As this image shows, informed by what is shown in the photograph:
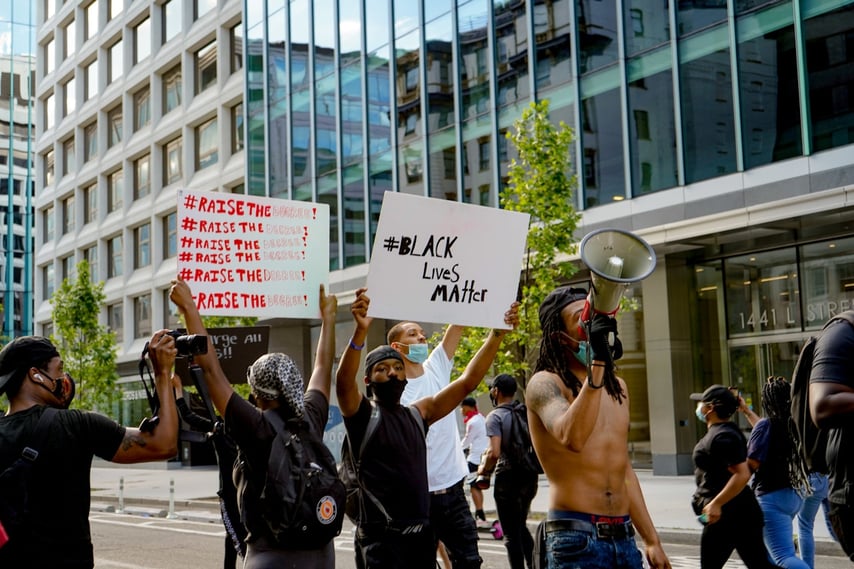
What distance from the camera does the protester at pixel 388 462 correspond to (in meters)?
5.40

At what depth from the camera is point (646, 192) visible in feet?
71.5

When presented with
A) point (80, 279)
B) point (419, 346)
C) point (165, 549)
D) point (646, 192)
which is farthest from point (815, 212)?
point (80, 279)

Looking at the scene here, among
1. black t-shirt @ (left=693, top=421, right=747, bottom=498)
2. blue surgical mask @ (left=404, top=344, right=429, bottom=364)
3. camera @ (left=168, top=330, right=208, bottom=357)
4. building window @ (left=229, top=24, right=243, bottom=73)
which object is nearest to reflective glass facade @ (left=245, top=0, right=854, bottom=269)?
building window @ (left=229, top=24, right=243, bottom=73)

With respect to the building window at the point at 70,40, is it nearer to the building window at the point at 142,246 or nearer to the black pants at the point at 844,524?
the building window at the point at 142,246

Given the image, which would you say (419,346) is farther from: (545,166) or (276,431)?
(545,166)

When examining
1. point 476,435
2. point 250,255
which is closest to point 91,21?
point 476,435

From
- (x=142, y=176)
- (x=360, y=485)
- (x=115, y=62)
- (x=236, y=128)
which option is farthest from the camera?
(x=115, y=62)

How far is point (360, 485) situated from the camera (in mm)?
5512

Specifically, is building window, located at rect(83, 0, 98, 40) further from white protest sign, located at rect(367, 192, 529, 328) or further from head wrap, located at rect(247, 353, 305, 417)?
head wrap, located at rect(247, 353, 305, 417)

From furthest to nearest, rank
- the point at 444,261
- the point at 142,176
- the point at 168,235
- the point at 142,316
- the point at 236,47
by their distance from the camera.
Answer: the point at 142,176, the point at 142,316, the point at 168,235, the point at 236,47, the point at 444,261

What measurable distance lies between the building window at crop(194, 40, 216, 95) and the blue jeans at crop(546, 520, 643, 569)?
36.6 m

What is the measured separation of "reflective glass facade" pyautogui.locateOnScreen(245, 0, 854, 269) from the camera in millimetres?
19484

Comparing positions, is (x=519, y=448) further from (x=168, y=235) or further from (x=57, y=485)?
(x=168, y=235)

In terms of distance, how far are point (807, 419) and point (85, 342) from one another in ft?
110
